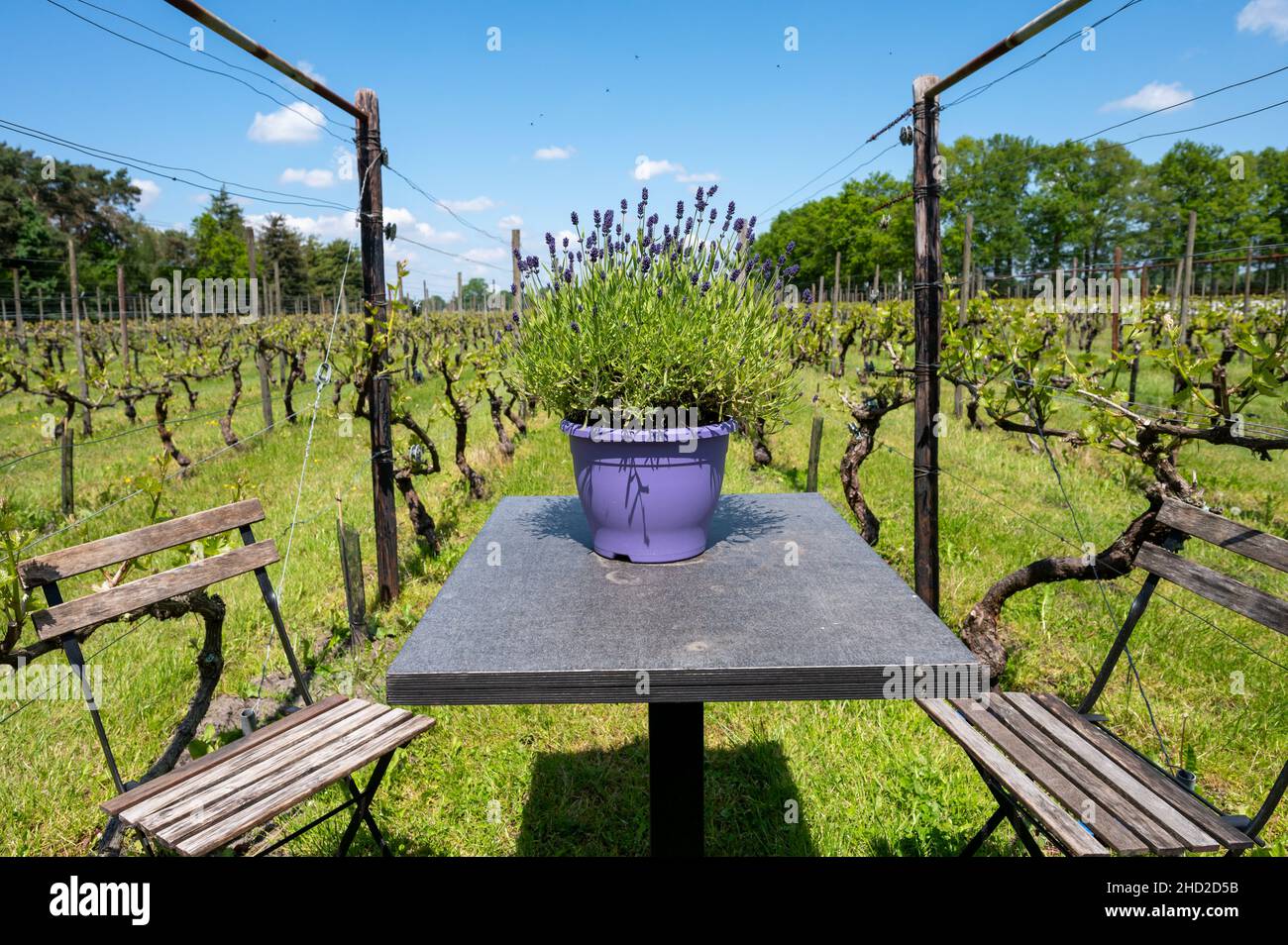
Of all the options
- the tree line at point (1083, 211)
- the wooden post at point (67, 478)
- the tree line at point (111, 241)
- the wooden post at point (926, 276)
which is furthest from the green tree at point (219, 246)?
the wooden post at point (926, 276)

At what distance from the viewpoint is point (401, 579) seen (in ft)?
17.4

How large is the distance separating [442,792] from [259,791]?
4.41ft

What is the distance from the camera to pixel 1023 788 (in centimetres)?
181

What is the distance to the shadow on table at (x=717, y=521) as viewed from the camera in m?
2.32

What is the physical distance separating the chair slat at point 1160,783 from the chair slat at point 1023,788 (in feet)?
0.82

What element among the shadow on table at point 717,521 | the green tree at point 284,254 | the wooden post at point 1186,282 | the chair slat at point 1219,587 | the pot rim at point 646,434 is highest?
the green tree at point 284,254

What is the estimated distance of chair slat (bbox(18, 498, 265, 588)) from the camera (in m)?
1.93

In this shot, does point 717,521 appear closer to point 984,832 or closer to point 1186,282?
point 984,832

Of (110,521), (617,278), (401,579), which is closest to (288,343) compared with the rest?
(110,521)

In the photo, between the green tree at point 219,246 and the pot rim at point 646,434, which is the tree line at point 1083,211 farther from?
the pot rim at point 646,434

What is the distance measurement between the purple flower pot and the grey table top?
0.22 ft

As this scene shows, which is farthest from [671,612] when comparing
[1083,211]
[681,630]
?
[1083,211]
